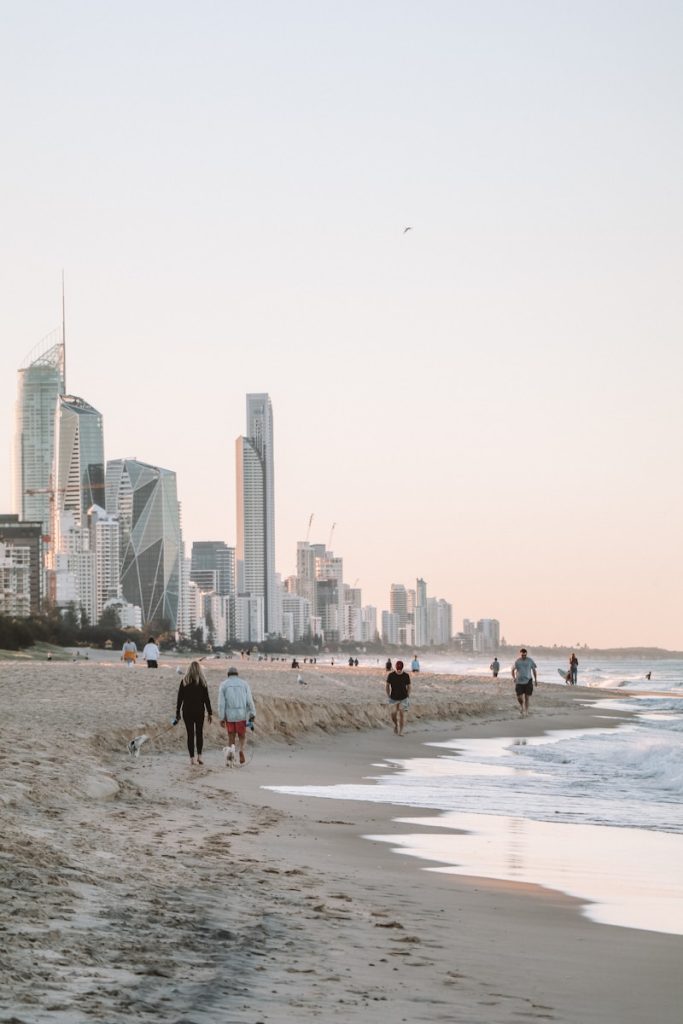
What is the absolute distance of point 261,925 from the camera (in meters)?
6.90

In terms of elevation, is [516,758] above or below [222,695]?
below

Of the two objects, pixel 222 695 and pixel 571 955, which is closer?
pixel 571 955

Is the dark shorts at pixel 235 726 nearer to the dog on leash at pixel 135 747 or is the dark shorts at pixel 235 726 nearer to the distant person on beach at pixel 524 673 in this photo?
the dog on leash at pixel 135 747

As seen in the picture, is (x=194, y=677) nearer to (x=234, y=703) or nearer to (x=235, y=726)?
(x=234, y=703)

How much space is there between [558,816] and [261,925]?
795cm

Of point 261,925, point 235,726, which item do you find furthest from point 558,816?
point 261,925

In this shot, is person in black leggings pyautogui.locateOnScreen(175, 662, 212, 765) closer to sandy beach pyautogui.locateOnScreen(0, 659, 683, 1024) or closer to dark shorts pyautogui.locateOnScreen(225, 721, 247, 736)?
dark shorts pyautogui.locateOnScreen(225, 721, 247, 736)

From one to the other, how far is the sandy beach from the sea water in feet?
1.65

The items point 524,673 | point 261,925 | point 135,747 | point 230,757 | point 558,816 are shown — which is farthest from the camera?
point 524,673

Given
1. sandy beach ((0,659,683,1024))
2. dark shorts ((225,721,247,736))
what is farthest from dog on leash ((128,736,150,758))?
sandy beach ((0,659,683,1024))

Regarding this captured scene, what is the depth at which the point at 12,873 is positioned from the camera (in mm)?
7391

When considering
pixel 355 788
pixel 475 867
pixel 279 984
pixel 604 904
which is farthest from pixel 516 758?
pixel 279 984

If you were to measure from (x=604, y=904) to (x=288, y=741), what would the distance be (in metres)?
17.3

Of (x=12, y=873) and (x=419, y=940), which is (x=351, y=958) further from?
(x=12, y=873)
